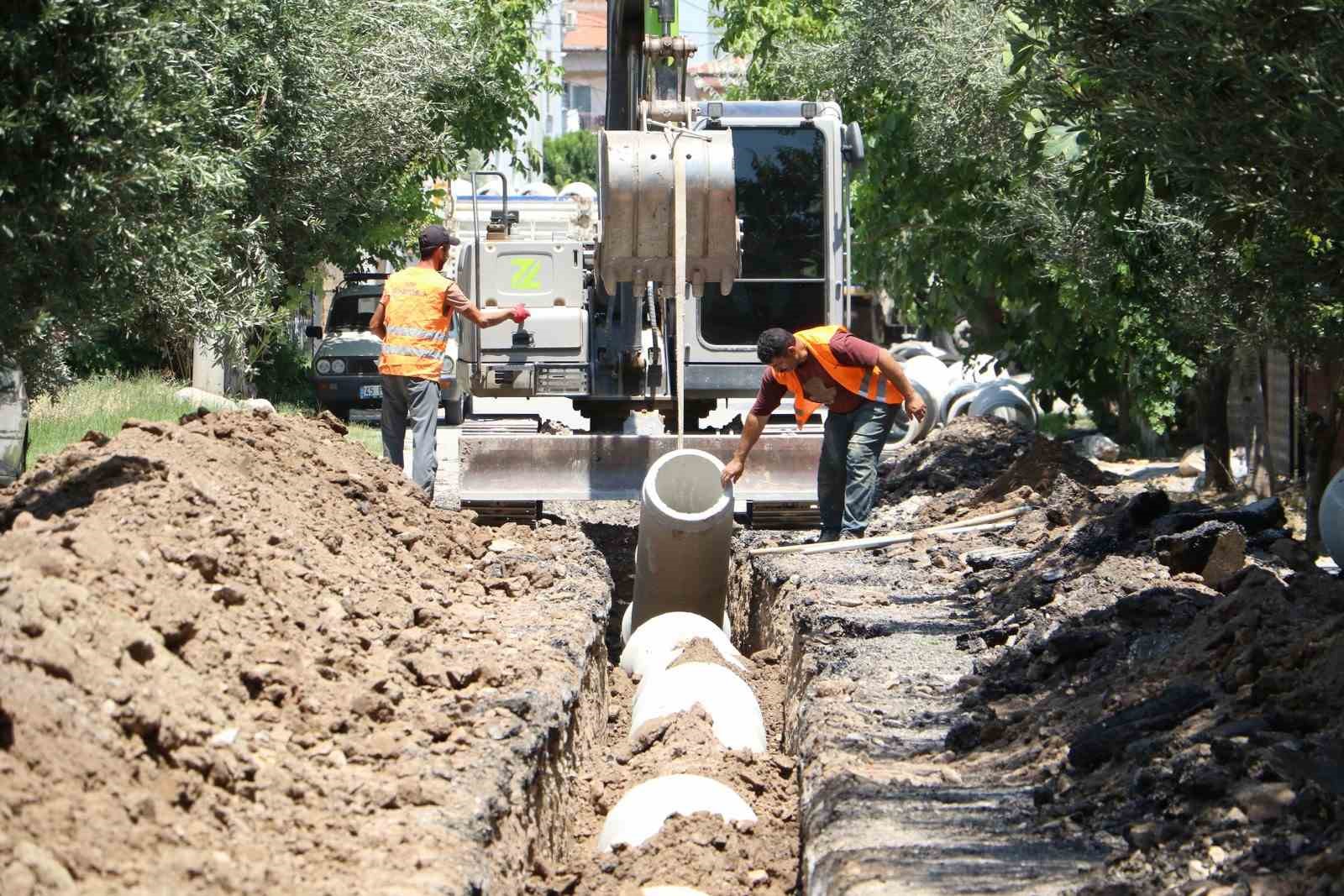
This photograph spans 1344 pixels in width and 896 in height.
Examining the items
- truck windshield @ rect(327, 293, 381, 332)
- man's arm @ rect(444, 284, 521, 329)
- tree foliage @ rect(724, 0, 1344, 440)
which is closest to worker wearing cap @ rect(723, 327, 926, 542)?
tree foliage @ rect(724, 0, 1344, 440)

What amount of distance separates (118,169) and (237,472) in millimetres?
2223

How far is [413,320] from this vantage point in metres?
11.5

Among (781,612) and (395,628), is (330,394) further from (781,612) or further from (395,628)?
(395,628)

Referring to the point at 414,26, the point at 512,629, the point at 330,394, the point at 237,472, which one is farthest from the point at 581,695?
the point at 330,394

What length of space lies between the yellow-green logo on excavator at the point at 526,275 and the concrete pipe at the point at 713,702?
4.97 m

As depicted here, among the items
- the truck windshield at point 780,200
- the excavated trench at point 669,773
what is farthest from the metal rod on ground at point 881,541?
the truck windshield at point 780,200

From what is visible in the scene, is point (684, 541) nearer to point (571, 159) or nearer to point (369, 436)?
point (369, 436)

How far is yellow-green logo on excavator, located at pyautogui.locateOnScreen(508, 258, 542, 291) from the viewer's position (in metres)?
12.8

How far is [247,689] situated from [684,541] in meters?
4.50

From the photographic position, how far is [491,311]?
12023 millimetres

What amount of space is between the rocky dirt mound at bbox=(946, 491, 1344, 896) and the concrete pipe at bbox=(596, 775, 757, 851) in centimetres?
92

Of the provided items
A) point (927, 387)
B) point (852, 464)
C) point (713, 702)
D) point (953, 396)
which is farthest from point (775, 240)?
point (927, 387)

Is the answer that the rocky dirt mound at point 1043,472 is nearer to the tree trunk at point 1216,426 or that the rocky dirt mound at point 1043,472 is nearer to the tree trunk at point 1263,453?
the tree trunk at point 1263,453

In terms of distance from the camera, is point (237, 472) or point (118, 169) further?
point (237, 472)
